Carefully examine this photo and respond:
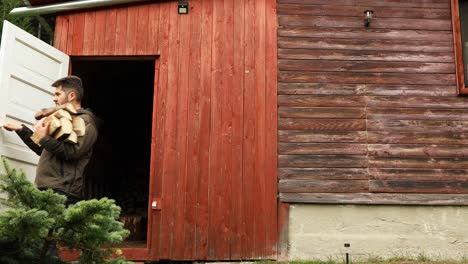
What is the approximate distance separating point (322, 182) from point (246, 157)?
0.89 meters

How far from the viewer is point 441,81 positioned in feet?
20.1

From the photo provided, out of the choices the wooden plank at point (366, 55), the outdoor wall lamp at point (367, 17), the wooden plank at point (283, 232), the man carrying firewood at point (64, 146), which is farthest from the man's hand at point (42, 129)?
the outdoor wall lamp at point (367, 17)

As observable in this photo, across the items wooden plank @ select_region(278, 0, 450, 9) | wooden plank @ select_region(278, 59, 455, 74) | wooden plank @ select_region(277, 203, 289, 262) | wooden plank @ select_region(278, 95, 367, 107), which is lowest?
wooden plank @ select_region(277, 203, 289, 262)

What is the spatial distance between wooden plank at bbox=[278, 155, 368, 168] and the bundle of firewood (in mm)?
2482

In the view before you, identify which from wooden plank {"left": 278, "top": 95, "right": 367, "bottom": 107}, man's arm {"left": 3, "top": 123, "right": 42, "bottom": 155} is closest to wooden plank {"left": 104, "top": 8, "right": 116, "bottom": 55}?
man's arm {"left": 3, "top": 123, "right": 42, "bottom": 155}

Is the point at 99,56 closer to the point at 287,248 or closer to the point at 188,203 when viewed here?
the point at 188,203

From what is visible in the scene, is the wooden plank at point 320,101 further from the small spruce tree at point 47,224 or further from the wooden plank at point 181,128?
the small spruce tree at point 47,224

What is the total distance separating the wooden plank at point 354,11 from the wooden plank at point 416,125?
51.4 inches

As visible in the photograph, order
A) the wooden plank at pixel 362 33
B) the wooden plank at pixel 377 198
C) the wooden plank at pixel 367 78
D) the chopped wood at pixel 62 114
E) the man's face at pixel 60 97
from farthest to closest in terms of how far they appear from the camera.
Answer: the wooden plank at pixel 362 33
the wooden plank at pixel 367 78
the wooden plank at pixel 377 198
the man's face at pixel 60 97
the chopped wood at pixel 62 114

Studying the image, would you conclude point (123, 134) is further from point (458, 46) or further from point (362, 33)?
point (458, 46)

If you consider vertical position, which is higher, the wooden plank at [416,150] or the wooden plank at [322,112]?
the wooden plank at [322,112]

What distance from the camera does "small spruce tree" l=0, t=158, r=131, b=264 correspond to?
2.77 meters

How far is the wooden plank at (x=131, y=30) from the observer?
601 cm

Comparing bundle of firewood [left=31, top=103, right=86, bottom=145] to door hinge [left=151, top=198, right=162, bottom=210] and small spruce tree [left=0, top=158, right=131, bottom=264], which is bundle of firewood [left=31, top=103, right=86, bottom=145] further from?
door hinge [left=151, top=198, right=162, bottom=210]
